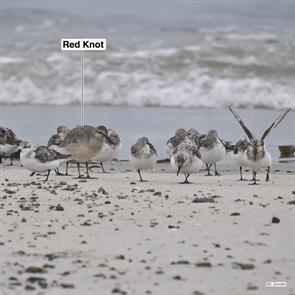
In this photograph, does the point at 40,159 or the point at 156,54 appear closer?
the point at 40,159

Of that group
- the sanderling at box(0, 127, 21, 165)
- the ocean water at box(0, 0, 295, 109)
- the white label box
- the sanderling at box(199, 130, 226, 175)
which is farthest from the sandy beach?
the ocean water at box(0, 0, 295, 109)

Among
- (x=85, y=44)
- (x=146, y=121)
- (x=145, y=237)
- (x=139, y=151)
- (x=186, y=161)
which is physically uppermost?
(x=85, y=44)

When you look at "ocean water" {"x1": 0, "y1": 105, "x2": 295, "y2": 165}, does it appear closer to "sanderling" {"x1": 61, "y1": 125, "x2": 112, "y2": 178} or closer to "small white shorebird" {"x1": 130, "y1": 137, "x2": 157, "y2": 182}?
"sanderling" {"x1": 61, "y1": 125, "x2": 112, "y2": 178}

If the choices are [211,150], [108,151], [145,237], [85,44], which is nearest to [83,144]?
[108,151]

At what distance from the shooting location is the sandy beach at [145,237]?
22.2 ft

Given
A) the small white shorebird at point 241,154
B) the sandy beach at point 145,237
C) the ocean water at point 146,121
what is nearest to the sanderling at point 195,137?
the small white shorebird at point 241,154

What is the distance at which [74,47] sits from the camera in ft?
50.2

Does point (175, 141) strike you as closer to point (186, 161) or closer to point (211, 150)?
point (211, 150)

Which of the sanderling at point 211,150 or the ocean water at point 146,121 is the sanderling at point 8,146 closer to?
the ocean water at point 146,121

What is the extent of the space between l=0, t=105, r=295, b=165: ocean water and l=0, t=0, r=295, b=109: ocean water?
1044 mm

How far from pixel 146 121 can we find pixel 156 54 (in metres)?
7.78

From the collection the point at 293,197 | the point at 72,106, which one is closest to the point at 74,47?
the point at 293,197

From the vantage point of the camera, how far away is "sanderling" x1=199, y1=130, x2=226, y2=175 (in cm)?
1319

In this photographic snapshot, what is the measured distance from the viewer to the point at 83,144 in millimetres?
12758
